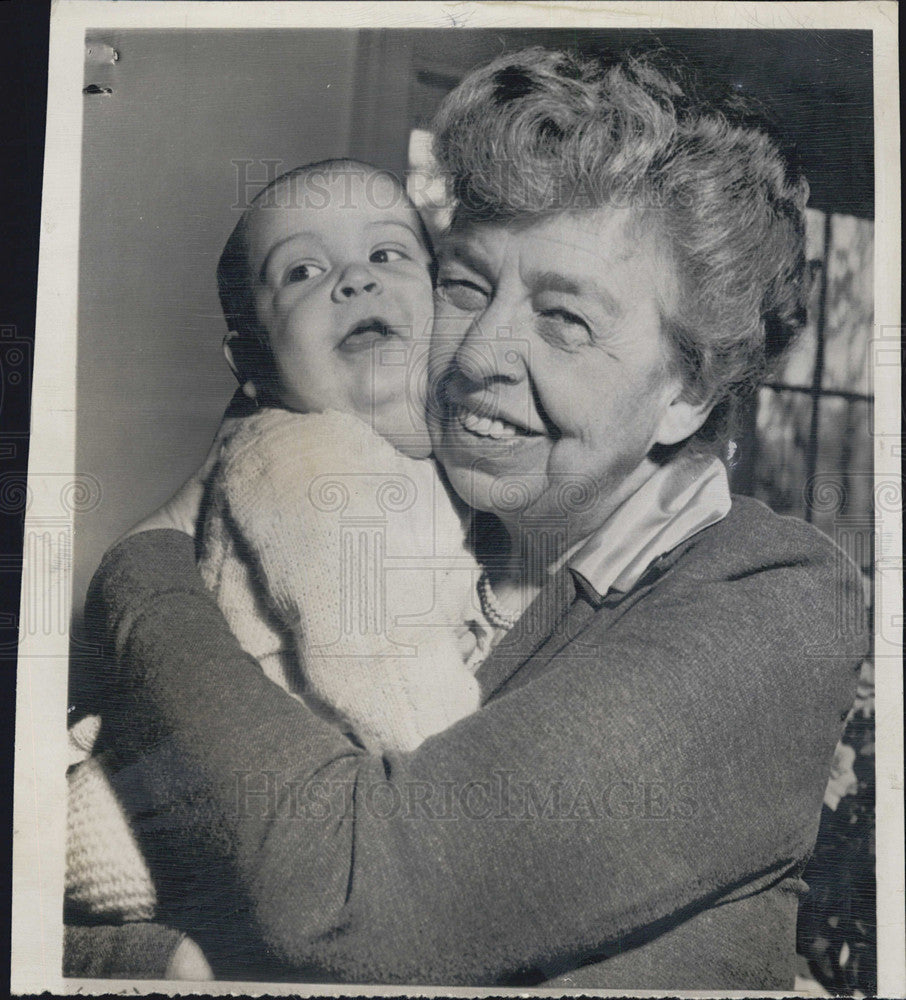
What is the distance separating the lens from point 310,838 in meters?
1.40

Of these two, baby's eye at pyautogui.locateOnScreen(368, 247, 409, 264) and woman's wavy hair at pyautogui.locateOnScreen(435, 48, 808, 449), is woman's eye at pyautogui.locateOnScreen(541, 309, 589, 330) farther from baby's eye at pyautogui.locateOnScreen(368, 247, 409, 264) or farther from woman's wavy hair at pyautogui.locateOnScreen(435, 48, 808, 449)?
baby's eye at pyautogui.locateOnScreen(368, 247, 409, 264)

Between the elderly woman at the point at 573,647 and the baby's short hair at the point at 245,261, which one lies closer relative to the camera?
the elderly woman at the point at 573,647

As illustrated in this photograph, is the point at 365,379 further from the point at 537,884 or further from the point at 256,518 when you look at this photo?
the point at 537,884

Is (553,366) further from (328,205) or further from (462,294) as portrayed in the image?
(328,205)

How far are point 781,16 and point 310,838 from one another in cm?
151

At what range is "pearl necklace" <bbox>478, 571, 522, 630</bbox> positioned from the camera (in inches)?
56.9

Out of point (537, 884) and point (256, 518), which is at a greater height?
point (256, 518)

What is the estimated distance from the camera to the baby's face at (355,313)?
4.78 ft

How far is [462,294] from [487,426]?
8.3 inches

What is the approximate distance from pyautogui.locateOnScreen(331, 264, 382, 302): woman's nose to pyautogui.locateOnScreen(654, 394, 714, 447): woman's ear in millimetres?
490

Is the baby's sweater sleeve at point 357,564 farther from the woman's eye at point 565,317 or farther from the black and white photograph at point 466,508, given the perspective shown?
the woman's eye at point 565,317

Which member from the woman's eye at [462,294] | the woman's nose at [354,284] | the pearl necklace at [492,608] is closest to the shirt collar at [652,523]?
the pearl necklace at [492,608]

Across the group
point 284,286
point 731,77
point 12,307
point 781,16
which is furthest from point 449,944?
point 781,16

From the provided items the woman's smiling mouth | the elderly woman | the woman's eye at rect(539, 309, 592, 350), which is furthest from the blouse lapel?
the woman's eye at rect(539, 309, 592, 350)
